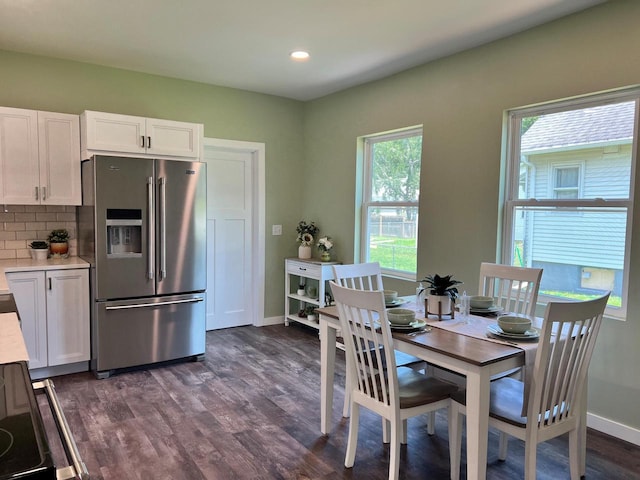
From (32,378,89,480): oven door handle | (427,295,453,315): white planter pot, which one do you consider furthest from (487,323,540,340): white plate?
(32,378,89,480): oven door handle

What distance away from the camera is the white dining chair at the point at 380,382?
2.21m

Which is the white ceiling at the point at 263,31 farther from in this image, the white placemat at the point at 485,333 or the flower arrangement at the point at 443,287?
the white placemat at the point at 485,333

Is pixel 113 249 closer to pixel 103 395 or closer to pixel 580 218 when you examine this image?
pixel 103 395

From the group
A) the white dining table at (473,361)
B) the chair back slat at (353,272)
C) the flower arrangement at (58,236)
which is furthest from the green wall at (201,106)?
the white dining table at (473,361)

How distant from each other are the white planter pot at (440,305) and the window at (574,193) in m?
1.05

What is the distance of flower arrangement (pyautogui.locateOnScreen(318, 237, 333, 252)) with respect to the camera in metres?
5.05

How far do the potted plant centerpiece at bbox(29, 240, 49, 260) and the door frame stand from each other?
2.12 metres

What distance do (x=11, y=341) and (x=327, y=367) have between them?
5.46ft

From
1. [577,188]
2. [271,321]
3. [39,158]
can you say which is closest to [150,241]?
[39,158]

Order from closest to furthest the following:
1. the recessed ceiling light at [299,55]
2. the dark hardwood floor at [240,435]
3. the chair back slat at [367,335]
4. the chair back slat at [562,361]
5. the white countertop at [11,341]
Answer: the white countertop at [11,341], the chair back slat at [562,361], the chair back slat at [367,335], the dark hardwood floor at [240,435], the recessed ceiling light at [299,55]

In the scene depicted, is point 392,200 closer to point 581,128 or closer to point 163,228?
point 581,128

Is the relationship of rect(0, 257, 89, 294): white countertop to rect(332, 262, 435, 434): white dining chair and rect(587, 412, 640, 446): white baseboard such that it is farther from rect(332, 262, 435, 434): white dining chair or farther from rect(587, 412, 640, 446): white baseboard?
rect(587, 412, 640, 446): white baseboard

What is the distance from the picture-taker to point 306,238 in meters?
5.37

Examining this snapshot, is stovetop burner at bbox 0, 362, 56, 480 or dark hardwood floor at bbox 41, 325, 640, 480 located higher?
stovetop burner at bbox 0, 362, 56, 480
